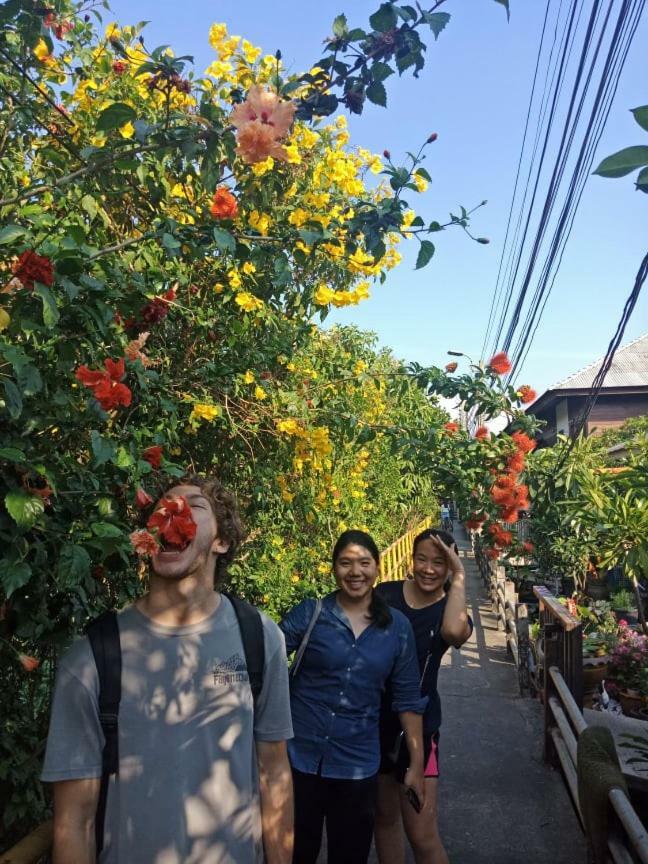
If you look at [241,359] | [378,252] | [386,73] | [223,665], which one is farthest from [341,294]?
[223,665]

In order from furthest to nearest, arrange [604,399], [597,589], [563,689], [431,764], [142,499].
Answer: [604,399] < [597,589] < [563,689] < [431,764] < [142,499]

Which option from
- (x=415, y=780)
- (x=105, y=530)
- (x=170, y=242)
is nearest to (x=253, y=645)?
(x=105, y=530)

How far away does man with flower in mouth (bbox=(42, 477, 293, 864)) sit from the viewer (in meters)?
1.56

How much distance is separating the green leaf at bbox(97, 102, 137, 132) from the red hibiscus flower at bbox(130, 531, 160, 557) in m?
0.89

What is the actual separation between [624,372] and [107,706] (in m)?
23.0

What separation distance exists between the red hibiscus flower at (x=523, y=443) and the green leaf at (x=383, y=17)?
364 centimetres

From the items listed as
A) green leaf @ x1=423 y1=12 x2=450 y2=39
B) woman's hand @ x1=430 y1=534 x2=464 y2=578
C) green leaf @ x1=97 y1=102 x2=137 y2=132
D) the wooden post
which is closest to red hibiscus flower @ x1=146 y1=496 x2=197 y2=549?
green leaf @ x1=97 y1=102 x2=137 y2=132

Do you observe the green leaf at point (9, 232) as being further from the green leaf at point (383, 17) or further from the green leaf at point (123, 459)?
the green leaf at point (383, 17)

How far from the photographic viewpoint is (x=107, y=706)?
1.58 metres

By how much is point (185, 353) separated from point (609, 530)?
3.99 meters

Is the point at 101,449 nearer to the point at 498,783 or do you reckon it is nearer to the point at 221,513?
the point at 221,513

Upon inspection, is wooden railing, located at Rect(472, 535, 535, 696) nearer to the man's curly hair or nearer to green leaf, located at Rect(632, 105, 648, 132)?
the man's curly hair

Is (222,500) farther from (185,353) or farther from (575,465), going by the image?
(575,465)

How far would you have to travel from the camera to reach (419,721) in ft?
9.16
